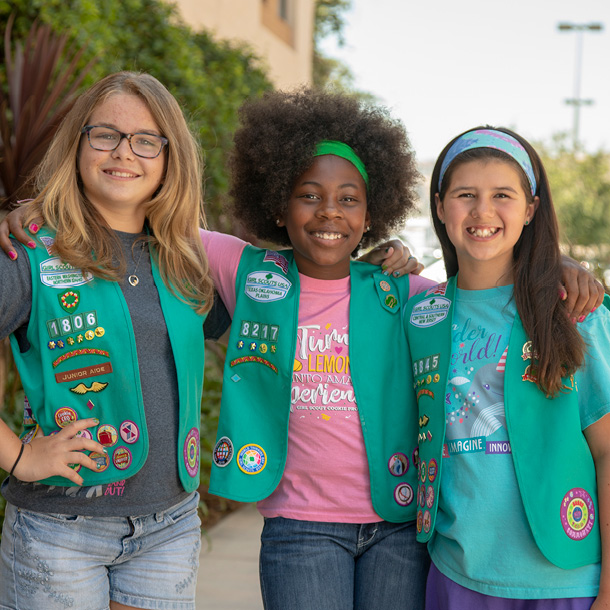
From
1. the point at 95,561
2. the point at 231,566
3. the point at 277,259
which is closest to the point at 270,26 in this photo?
the point at 231,566

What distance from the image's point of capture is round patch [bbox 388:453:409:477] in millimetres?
2598

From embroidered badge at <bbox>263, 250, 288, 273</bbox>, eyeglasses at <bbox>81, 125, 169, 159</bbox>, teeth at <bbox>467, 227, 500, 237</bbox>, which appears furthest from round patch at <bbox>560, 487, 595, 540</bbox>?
eyeglasses at <bbox>81, 125, 169, 159</bbox>

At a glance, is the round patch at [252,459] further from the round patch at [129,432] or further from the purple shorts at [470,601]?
the purple shorts at [470,601]

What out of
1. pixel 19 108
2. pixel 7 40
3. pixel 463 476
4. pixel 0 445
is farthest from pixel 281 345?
pixel 7 40

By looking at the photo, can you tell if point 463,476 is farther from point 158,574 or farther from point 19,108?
point 19,108

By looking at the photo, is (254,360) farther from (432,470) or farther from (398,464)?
(432,470)

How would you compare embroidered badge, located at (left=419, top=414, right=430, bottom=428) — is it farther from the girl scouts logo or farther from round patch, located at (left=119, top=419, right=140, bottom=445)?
round patch, located at (left=119, top=419, right=140, bottom=445)

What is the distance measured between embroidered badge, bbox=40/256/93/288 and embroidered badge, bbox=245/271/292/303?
0.65m

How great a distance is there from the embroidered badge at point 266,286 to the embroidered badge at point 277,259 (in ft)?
0.16

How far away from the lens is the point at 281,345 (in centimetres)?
266

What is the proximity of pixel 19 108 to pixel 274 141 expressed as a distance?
180 centimetres

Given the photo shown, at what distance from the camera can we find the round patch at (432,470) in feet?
7.88

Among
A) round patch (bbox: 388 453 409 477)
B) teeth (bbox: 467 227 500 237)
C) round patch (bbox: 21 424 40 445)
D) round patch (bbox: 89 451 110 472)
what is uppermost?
teeth (bbox: 467 227 500 237)

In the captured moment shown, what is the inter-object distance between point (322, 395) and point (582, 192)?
825 inches
